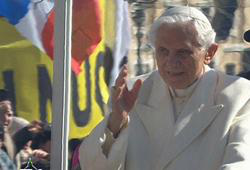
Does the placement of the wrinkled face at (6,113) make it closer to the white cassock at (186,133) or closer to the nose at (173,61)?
the white cassock at (186,133)

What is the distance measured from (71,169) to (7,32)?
73 cm

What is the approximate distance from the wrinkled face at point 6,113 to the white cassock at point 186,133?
1033 millimetres

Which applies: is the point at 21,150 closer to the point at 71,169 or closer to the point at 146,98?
the point at 71,169

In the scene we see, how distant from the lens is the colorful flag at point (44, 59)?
12.0 ft

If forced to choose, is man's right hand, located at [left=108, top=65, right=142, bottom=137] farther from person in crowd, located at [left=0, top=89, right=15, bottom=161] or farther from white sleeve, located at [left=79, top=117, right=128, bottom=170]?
person in crowd, located at [left=0, top=89, right=15, bottom=161]

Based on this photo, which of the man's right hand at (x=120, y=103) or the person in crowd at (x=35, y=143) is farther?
the person in crowd at (x=35, y=143)

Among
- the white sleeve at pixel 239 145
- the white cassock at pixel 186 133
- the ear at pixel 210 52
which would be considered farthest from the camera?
the ear at pixel 210 52

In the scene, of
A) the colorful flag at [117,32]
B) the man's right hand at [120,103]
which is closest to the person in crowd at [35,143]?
the colorful flag at [117,32]

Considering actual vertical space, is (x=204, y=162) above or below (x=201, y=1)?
below

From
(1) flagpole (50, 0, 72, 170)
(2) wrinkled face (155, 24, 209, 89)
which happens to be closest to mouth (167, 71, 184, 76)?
(2) wrinkled face (155, 24, 209, 89)

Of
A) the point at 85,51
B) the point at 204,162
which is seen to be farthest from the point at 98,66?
the point at 204,162

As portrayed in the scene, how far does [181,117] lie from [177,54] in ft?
0.80

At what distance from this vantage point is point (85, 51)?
367 cm

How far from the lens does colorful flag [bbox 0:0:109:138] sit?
3.67 m
